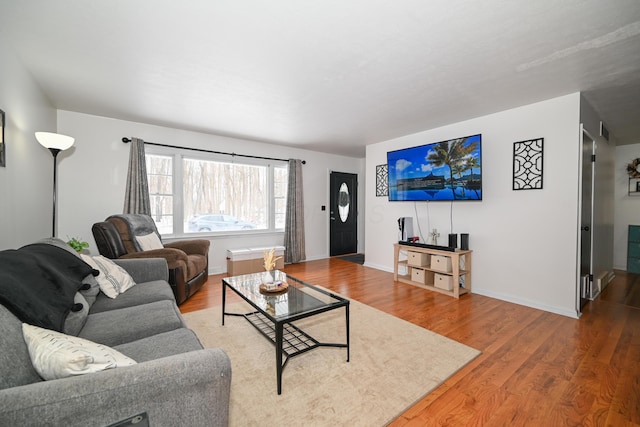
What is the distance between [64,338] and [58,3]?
6.61ft

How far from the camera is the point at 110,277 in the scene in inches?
86.1

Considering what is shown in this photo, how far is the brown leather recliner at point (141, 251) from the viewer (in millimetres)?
2979

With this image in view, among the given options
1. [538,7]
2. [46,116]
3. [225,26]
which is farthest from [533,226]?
[46,116]

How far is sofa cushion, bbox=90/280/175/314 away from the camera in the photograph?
1967 mm

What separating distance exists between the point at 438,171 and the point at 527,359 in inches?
101

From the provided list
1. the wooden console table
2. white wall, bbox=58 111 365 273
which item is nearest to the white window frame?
white wall, bbox=58 111 365 273

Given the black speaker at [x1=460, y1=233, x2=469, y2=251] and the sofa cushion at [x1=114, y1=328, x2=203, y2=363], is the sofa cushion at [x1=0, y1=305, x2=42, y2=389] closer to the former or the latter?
the sofa cushion at [x1=114, y1=328, x2=203, y2=363]

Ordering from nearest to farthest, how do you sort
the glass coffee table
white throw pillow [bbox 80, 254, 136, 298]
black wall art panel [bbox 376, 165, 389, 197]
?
the glass coffee table → white throw pillow [bbox 80, 254, 136, 298] → black wall art panel [bbox 376, 165, 389, 197]

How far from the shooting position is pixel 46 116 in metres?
3.16

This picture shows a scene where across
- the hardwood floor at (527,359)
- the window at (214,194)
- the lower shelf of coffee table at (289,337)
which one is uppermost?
the window at (214,194)

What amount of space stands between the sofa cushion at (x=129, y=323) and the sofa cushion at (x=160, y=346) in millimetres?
96

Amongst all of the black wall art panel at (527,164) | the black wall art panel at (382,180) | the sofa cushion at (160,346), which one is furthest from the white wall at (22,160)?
the black wall art panel at (527,164)

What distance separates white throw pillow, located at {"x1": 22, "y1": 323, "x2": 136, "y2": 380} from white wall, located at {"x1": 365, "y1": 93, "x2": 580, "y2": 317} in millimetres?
3954

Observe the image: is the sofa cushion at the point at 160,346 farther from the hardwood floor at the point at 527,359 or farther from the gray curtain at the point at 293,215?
the gray curtain at the point at 293,215
